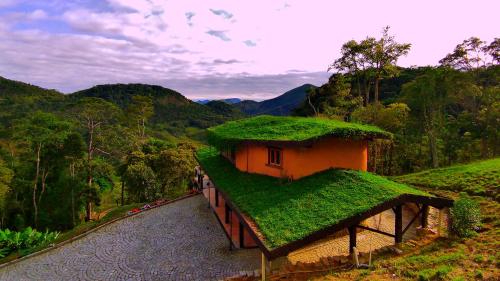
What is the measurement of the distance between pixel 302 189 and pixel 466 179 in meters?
11.8

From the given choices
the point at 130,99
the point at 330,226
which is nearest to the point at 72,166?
the point at 330,226

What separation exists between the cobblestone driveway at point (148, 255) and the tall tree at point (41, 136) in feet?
39.4

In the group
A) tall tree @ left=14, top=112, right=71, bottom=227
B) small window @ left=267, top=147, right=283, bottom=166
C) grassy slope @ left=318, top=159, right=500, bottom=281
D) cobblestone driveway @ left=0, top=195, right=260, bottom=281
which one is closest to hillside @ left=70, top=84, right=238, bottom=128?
tall tree @ left=14, top=112, right=71, bottom=227

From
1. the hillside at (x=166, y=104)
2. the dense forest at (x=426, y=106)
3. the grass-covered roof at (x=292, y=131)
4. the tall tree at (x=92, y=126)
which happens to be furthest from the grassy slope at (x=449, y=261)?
the hillside at (x=166, y=104)

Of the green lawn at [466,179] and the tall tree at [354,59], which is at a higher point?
A: the tall tree at [354,59]

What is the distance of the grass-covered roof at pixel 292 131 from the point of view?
1370cm

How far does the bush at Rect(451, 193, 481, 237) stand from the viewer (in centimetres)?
1173

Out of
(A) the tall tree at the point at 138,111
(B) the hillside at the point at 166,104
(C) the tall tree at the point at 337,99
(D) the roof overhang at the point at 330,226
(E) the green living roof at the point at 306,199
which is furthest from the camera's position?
(B) the hillside at the point at 166,104

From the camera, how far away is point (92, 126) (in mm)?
30547

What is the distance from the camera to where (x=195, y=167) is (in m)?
31.7

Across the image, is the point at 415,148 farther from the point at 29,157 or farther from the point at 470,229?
the point at 29,157

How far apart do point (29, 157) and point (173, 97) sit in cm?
10387

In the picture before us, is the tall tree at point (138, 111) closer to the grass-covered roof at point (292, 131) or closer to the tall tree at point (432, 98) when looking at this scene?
the grass-covered roof at point (292, 131)

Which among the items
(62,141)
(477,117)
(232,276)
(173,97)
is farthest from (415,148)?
(173,97)
